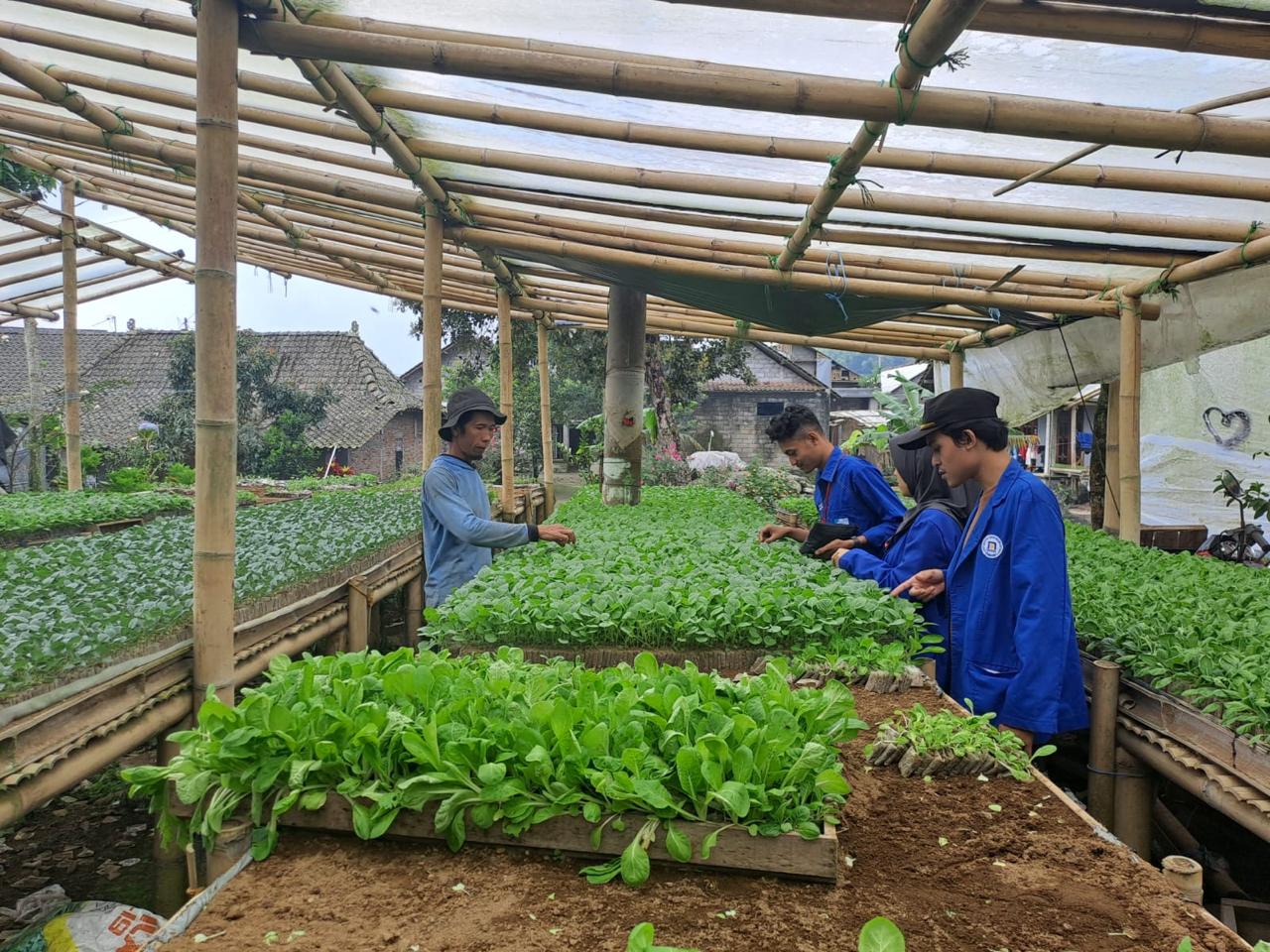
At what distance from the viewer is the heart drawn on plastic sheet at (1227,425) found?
11.9m

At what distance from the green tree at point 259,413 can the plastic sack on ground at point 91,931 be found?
19.4 meters

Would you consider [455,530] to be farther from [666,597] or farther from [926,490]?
[926,490]

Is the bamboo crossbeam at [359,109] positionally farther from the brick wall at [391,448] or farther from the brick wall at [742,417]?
the brick wall at [742,417]

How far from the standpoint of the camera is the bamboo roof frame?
3.07 meters

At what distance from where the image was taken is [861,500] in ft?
17.3

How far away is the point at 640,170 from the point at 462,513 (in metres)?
2.17

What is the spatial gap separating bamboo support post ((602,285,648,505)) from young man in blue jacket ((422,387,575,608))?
4.21 meters

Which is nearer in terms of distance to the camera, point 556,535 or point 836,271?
point 556,535

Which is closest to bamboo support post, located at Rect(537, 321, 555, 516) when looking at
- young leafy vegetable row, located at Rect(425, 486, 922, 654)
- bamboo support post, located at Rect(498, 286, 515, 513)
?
bamboo support post, located at Rect(498, 286, 515, 513)

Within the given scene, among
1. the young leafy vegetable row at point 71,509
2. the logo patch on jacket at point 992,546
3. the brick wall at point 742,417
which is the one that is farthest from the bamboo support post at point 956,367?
the brick wall at point 742,417

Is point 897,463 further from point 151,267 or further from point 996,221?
point 151,267

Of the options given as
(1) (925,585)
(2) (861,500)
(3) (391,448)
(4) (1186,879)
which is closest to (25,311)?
(3) (391,448)

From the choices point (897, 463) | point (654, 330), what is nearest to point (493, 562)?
point (897, 463)

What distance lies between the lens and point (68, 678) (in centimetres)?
299
